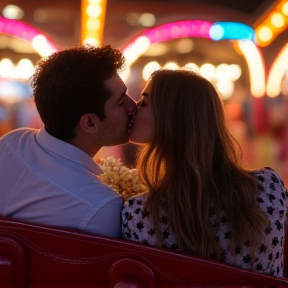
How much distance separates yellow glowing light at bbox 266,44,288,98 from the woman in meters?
4.17

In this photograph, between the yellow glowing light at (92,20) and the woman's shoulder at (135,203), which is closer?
the woman's shoulder at (135,203)

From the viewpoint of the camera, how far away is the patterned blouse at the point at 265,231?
178 cm

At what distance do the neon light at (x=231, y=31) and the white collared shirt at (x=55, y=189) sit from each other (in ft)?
12.4

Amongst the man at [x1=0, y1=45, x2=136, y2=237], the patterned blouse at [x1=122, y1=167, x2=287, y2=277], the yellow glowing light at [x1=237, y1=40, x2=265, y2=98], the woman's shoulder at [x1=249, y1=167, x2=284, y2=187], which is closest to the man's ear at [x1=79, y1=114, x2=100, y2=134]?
the man at [x1=0, y1=45, x2=136, y2=237]

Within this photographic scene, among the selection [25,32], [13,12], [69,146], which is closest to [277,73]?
[25,32]

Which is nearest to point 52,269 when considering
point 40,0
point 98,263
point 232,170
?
point 98,263

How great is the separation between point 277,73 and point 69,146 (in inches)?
172

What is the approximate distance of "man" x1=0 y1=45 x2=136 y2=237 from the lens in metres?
1.81

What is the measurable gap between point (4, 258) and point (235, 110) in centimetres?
534

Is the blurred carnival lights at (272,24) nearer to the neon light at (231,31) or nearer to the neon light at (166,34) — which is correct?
the neon light at (231,31)

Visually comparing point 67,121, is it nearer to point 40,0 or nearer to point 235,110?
point 40,0

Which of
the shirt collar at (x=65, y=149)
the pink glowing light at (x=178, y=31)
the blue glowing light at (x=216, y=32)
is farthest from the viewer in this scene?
the blue glowing light at (x=216, y=32)

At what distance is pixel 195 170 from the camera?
1806 mm

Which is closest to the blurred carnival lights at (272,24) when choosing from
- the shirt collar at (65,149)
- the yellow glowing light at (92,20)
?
the yellow glowing light at (92,20)
